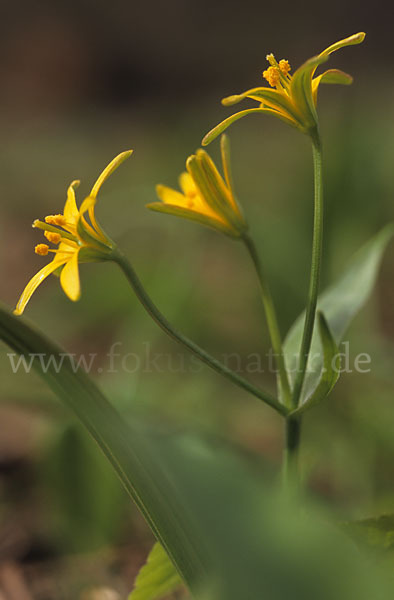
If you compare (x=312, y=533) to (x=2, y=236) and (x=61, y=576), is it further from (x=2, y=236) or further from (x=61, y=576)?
(x=2, y=236)

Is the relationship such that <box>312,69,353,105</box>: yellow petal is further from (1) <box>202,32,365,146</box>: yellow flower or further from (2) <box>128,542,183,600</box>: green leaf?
(2) <box>128,542,183,600</box>: green leaf

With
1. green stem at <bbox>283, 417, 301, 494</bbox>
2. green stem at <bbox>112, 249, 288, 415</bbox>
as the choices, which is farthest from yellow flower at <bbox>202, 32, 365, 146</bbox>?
green stem at <bbox>283, 417, 301, 494</bbox>

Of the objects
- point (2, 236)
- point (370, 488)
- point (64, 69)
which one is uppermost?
point (64, 69)

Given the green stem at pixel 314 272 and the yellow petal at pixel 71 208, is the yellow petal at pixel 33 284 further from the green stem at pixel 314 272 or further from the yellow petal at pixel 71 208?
the green stem at pixel 314 272

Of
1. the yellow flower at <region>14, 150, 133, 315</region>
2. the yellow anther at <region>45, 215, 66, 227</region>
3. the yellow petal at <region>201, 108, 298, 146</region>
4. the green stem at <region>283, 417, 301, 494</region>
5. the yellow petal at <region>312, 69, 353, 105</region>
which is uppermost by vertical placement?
the yellow petal at <region>312, 69, 353, 105</region>

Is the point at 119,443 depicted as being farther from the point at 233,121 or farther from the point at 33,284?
the point at 233,121

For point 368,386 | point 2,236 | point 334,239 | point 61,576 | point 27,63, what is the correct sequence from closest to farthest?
point 61,576 → point 368,386 → point 334,239 → point 2,236 → point 27,63

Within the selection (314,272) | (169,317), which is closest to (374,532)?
(314,272)

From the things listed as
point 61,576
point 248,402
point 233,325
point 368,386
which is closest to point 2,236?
point 233,325
